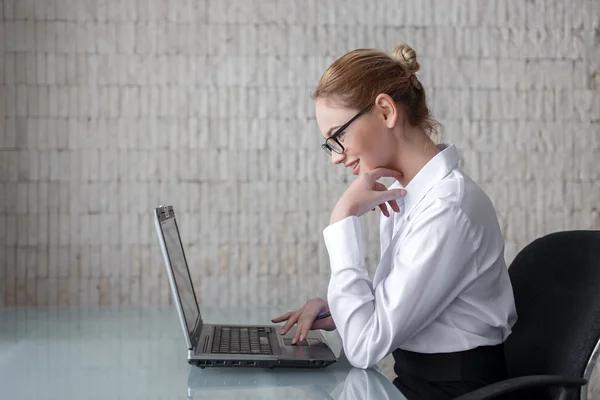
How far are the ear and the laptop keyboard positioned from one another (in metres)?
0.46

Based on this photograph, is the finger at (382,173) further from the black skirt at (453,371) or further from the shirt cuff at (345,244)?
the black skirt at (453,371)

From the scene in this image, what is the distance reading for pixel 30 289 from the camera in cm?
226

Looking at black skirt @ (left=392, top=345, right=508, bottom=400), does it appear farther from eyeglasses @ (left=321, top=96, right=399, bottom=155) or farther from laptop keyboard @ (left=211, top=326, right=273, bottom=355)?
eyeglasses @ (left=321, top=96, right=399, bottom=155)

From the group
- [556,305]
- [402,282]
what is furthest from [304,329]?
[556,305]

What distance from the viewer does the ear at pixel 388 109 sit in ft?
4.50

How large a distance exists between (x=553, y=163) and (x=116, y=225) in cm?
137

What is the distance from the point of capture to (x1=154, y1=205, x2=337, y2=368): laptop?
3.90 ft

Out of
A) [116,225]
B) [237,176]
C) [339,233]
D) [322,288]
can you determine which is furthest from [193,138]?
[339,233]

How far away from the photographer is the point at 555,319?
1.38 metres

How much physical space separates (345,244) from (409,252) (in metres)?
0.11

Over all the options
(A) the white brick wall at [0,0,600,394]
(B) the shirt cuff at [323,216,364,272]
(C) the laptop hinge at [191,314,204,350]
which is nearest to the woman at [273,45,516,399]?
(B) the shirt cuff at [323,216,364,272]

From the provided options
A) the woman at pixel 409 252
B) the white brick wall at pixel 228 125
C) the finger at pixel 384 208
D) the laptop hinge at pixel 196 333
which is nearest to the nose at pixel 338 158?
the woman at pixel 409 252

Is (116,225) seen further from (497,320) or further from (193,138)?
(497,320)

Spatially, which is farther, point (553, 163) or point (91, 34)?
point (553, 163)
